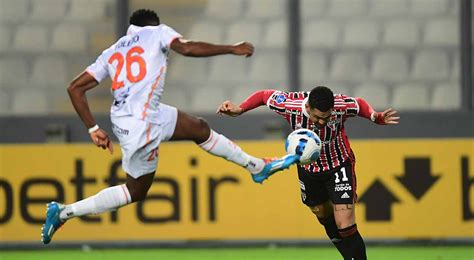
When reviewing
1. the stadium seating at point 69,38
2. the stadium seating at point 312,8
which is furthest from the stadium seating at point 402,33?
the stadium seating at point 69,38

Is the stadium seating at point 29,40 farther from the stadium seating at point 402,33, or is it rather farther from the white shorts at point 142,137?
the white shorts at point 142,137

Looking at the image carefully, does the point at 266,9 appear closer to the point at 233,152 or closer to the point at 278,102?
the point at 278,102

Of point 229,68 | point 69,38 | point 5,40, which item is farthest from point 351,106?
point 5,40

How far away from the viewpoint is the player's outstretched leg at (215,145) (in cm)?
991

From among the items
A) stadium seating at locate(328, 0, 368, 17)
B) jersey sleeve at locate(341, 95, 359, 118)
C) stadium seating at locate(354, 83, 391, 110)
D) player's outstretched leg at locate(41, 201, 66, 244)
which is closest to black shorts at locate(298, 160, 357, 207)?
jersey sleeve at locate(341, 95, 359, 118)

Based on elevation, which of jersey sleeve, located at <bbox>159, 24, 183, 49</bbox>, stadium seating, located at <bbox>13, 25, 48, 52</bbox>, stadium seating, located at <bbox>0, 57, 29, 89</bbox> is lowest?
jersey sleeve, located at <bbox>159, 24, 183, 49</bbox>

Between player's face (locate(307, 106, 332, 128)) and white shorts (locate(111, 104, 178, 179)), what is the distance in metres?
1.06

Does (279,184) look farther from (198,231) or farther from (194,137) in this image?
(194,137)

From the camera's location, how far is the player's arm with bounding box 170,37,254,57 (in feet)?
31.0

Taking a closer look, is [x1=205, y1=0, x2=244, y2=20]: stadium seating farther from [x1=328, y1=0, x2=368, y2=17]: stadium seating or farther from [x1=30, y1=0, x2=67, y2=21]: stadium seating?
[x1=30, y1=0, x2=67, y2=21]: stadium seating

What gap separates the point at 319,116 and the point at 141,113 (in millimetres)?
1381

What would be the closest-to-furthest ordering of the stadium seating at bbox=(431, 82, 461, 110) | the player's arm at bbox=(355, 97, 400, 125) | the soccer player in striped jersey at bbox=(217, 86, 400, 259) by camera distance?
the player's arm at bbox=(355, 97, 400, 125)
the soccer player in striped jersey at bbox=(217, 86, 400, 259)
the stadium seating at bbox=(431, 82, 461, 110)

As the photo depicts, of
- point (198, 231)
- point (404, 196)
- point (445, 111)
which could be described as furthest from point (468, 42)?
point (198, 231)

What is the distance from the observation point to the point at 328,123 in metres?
10.5
